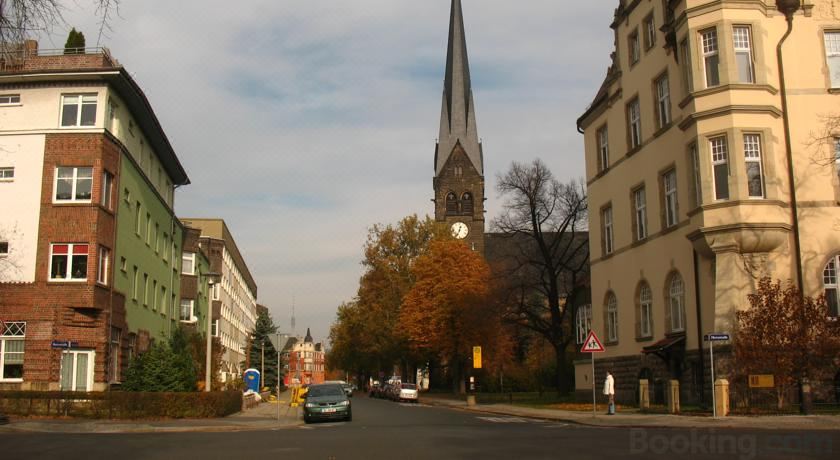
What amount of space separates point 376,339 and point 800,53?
47317 millimetres

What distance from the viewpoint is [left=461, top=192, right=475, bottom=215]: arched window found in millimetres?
103150

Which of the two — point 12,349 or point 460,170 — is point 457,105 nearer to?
point 460,170

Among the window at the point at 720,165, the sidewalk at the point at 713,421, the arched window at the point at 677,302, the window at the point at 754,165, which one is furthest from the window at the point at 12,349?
the window at the point at 754,165

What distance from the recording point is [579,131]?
43.8m

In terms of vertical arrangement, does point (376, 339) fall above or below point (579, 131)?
below

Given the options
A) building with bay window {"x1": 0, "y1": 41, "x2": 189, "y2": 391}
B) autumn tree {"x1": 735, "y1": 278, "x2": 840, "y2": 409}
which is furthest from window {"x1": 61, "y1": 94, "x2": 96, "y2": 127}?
autumn tree {"x1": 735, "y1": 278, "x2": 840, "y2": 409}

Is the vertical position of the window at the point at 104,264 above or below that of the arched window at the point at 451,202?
below

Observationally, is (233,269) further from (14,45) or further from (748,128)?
(14,45)

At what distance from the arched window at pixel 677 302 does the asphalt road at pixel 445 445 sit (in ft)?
37.4

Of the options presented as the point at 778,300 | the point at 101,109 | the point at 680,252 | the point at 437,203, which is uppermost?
the point at 437,203

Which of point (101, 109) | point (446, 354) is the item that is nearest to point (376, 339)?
point (446, 354)

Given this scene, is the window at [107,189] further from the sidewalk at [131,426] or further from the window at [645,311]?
the window at [645,311]

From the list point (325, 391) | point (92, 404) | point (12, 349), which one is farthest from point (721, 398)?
point (12, 349)

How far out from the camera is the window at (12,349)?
30.9 meters
